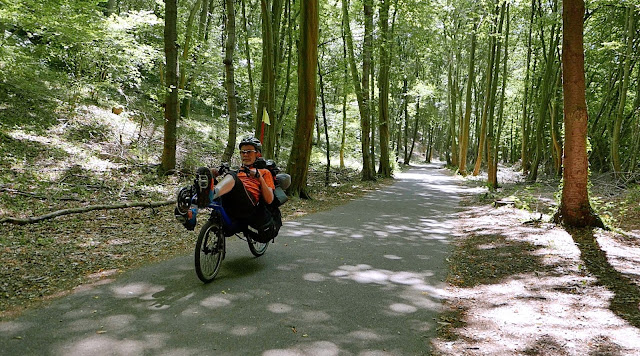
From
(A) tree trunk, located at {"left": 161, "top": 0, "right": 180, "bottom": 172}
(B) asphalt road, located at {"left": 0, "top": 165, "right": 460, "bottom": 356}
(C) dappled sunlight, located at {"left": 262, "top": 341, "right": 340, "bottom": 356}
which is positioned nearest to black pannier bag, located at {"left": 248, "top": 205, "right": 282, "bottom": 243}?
(B) asphalt road, located at {"left": 0, "top": 165, "right": 460, "bottom": 356}

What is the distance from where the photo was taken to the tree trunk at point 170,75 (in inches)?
475

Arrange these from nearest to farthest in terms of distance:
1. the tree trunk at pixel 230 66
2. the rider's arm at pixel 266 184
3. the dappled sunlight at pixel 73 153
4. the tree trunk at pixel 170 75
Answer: the rider's arm at pixel 266 184, the dappled sunlight at pixel 73 153, the tree trunk at pixel 170 75, the tree trunk at pixel 230 66

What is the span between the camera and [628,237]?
715cm

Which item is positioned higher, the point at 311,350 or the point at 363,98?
the point at 363,98

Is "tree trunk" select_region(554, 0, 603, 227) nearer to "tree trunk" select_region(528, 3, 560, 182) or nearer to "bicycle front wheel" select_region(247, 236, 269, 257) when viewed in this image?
"bicycle front wheel" select_region(247, 236, 269, 257)

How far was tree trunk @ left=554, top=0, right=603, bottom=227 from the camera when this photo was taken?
290 inches

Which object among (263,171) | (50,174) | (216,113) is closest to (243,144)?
(263,171)

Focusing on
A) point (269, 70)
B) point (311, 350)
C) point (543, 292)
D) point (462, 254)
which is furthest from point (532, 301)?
point (269, 70)

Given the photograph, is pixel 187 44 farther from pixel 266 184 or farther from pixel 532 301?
pixel 532 301

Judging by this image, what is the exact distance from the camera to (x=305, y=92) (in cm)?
1240

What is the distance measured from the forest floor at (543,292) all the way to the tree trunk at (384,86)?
1334 cm

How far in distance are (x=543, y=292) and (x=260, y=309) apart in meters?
3.28

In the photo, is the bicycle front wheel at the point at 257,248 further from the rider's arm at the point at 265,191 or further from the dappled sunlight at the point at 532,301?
the dappled sunlight at the point at 532,301

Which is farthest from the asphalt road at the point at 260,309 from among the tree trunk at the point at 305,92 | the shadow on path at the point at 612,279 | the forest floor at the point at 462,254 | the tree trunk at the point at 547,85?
the tree trunk at the point at 547,85
